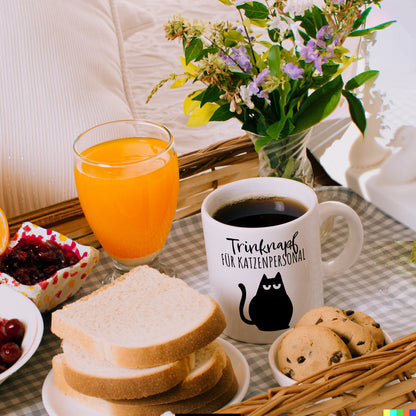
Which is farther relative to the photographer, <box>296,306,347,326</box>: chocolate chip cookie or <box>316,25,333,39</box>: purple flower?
<box>316,25,333,39</box>: purple flower

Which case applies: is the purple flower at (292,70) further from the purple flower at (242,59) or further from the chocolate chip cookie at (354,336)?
the chocolate chip cookie at (354,336)

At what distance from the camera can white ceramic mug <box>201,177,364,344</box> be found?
73 cm

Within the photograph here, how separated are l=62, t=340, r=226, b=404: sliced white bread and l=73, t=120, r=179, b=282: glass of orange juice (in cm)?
26

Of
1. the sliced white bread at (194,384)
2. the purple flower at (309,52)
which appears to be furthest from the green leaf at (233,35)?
the sliced white bread at (194,384)

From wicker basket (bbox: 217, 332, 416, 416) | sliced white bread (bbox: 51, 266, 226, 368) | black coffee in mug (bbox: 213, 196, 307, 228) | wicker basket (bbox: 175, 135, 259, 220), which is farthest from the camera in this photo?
wicker basket (bbox: 175, 135, 259, 220)

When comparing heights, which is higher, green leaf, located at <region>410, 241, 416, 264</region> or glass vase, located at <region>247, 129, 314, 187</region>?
glass vase, located at <region>247, 129, 314, 187</region>

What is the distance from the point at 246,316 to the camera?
77cm

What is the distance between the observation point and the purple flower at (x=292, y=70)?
785 millimetres

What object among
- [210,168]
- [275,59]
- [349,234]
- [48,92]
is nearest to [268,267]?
[349,234]

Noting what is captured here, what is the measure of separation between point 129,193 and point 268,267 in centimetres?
24

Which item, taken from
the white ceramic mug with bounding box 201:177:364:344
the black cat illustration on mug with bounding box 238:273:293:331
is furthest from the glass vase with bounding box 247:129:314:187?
the black cat illustration on mug with bounding box 238:273:293:331

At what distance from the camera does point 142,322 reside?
0.70 metres

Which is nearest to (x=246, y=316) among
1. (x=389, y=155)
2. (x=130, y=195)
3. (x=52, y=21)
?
(x=130, y=195)

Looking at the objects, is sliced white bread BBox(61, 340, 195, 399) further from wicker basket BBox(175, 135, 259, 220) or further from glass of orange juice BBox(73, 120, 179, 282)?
wicker basket BBox(175, 135, 259, 220)
